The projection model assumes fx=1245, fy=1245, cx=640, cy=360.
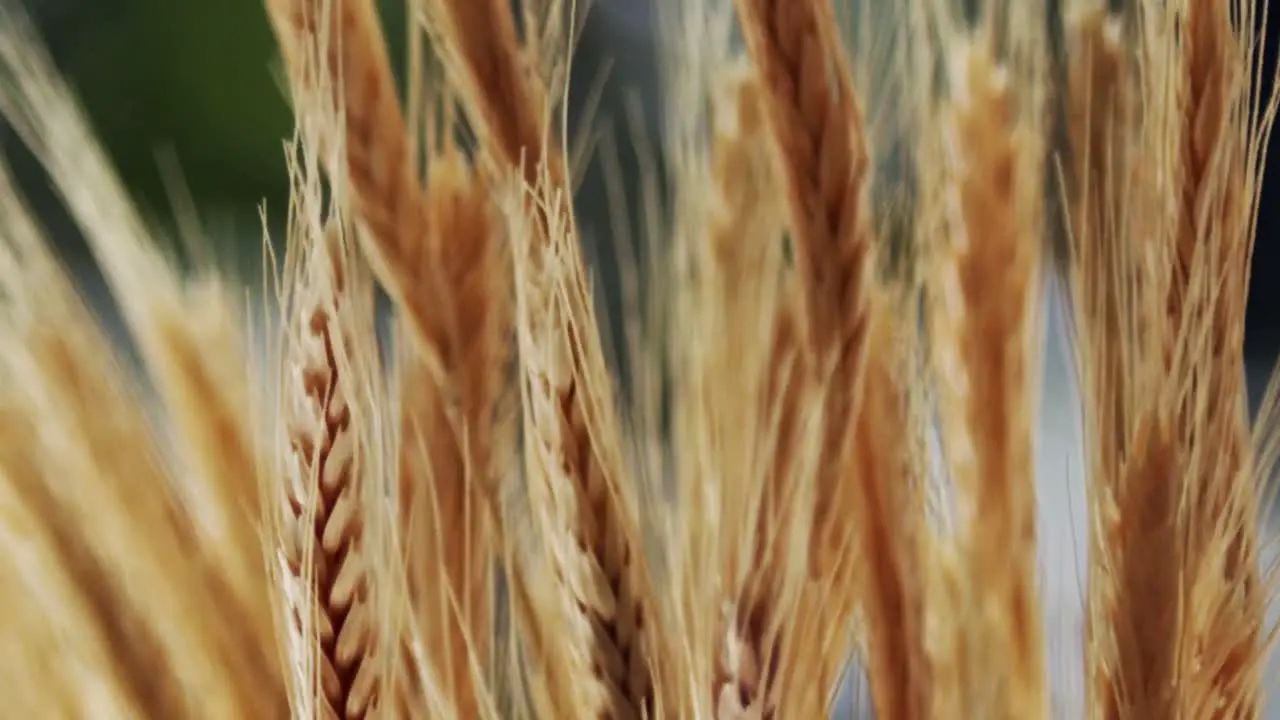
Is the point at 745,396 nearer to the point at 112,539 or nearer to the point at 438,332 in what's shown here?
the point at 438,332

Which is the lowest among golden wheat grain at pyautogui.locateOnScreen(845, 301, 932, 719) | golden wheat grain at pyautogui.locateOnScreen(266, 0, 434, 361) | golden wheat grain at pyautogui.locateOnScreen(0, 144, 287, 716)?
golden wheat grain at pyautogui.locateOnScreen(845, 301, 932, 719)

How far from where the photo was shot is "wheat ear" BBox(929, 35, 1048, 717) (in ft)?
1.58

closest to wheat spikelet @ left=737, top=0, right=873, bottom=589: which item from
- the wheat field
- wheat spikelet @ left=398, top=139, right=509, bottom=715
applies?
the wheat field

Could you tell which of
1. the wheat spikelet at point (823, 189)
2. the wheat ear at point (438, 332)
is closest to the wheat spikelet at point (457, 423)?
the wheat ear at point (438, 332)

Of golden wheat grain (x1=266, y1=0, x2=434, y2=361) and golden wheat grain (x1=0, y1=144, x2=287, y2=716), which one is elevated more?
golden wheat grain (x1=266, y1=0, x2=434, y2=361)

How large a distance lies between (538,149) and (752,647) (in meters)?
0.18

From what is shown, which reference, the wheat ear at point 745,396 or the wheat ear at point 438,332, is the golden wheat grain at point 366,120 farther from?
the wheat ear at point 745,396

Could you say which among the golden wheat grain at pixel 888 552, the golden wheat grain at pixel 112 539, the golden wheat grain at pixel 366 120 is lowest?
the golden wheat grain at pixel 888 552

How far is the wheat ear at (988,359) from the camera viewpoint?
482 mm

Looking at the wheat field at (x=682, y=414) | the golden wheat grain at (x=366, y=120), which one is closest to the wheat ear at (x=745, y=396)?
the wheat field at (x=682, y=414)

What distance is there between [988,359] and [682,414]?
5.0 inches

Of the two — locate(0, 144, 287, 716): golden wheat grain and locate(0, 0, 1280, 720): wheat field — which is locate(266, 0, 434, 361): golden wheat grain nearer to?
locate(0, 0, 1280, 720): wheat field

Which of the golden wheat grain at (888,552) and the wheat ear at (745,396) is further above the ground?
the wheat ear at (745,396)

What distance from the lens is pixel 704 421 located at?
0.43 m
